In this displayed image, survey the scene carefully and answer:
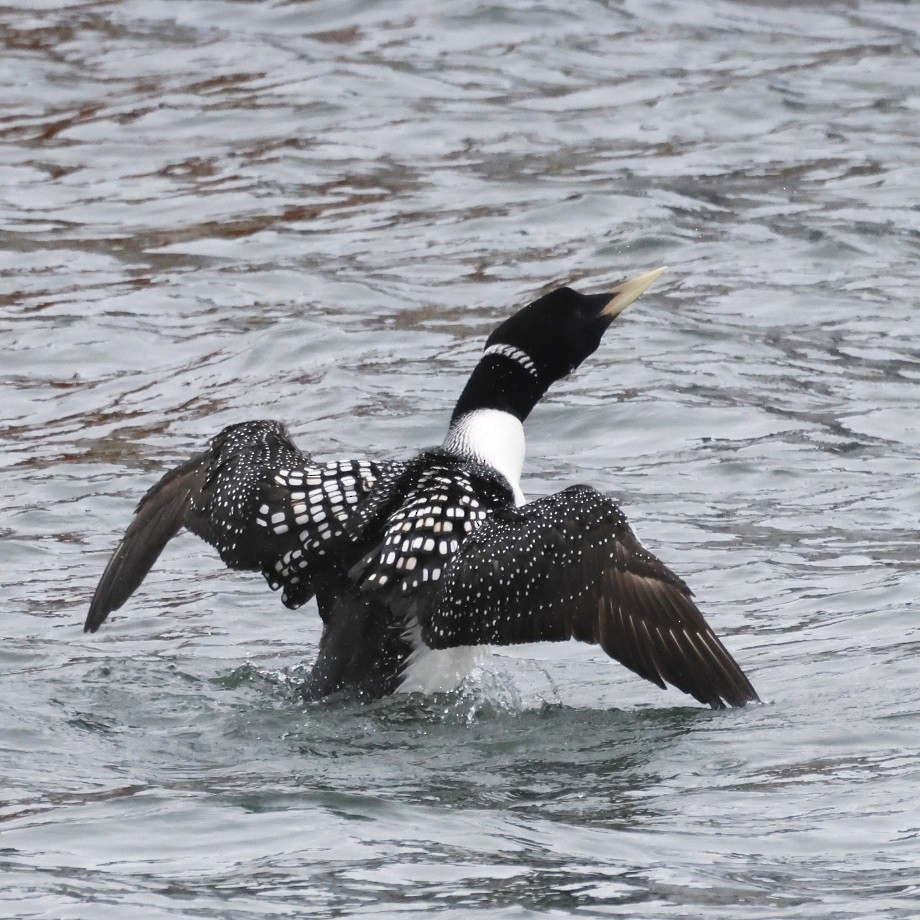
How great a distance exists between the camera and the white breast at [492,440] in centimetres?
547

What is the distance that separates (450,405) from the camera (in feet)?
25.8

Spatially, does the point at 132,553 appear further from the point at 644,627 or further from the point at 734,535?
the point at 734,535

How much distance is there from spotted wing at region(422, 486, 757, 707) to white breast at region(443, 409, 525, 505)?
65 cm

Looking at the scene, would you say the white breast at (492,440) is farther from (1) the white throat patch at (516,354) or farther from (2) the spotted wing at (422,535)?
(2) the spotted wing at (422,535)

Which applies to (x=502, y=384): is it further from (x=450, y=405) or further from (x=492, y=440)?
(x=450, y=405)

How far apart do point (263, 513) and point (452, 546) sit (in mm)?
565

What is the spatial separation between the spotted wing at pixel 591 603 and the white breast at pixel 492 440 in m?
0.65

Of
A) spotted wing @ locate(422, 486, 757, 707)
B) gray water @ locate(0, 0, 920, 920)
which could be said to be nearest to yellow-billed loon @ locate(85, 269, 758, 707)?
spotted wing @ locate(422, 486, 757, 707)

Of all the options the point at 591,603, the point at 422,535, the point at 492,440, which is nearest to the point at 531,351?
the point at 492,440

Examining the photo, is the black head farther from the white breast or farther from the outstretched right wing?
the outstretched right wing

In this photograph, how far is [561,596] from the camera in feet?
15.6

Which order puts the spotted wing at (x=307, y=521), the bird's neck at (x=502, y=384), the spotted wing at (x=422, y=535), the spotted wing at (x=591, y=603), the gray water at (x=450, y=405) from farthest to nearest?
the bird's neck at (x=502, y=384) → the spotted wing at (x=307, y=521) → the spotted wing at (x=422, y=535) → the spotted wing at (x=591, y=603) → the gray water at (x=450, y=405)

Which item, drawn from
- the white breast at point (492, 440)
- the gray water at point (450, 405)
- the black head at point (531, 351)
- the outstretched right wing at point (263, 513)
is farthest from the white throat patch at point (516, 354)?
the gray water at point (450, 405)

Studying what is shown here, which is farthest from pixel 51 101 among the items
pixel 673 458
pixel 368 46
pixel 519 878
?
pixel 519 878
